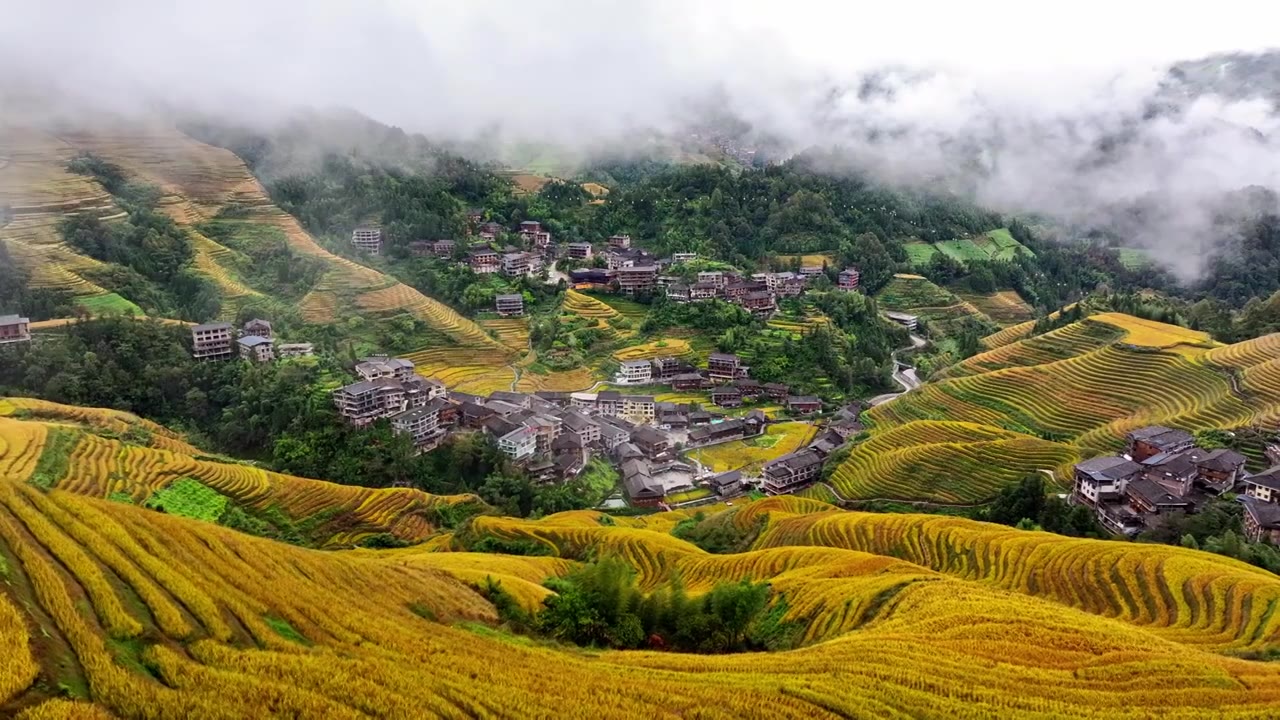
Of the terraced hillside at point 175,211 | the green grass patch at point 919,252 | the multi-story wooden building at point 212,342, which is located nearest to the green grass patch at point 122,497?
the multi-story wooden building at point 212,342

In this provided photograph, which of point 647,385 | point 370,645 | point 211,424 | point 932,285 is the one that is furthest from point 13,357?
point 932,285

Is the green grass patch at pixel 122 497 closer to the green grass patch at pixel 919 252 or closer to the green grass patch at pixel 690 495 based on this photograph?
the green grass patch at pixel 690 495

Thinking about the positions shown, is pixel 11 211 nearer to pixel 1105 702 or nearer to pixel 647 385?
pixel 647 385

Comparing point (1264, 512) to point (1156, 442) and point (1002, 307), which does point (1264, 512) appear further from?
point (1002, 307)

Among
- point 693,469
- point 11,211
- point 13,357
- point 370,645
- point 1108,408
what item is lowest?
point 693,469

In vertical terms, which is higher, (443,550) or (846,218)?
(846,218)

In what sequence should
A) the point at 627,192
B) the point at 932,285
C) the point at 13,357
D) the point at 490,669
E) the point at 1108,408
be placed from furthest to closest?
the point at 627,192 → the point at 932,285 → the point at 1108,408 → the point at 13,357 → the point at 490,669

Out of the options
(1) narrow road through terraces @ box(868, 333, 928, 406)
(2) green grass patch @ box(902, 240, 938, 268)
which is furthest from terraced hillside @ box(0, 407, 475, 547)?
(2) green grass patch @ box(902, 240, 938, 268)
